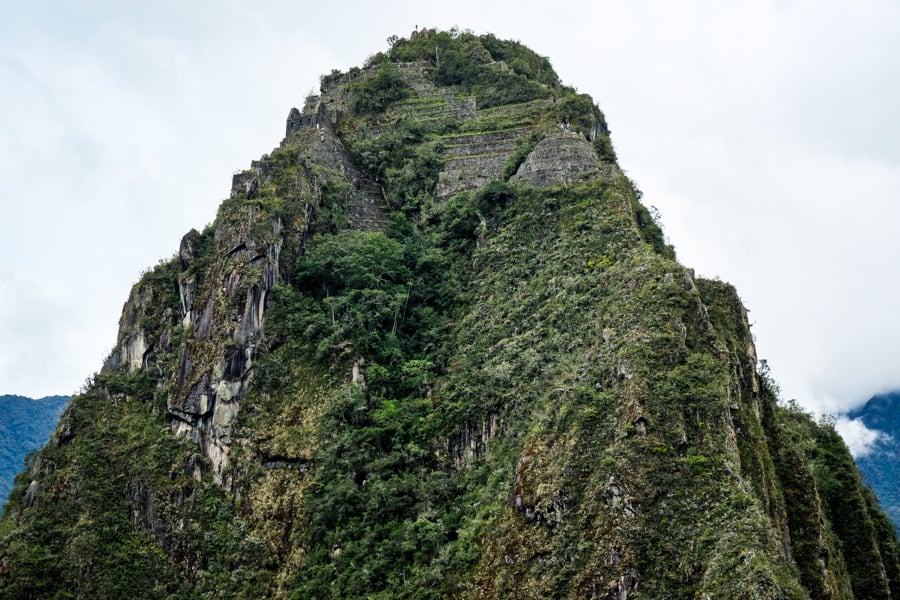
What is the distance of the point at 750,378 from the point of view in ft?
133

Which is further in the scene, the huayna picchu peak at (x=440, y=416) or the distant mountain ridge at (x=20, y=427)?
the distant mountain ridge at (x=20, y=427)

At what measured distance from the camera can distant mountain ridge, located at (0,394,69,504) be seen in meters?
68.6

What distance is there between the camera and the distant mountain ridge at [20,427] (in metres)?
68.6

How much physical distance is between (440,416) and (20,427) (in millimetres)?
43058

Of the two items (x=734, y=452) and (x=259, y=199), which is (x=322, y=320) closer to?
(x=259, y=199)

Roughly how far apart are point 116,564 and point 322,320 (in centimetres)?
1438

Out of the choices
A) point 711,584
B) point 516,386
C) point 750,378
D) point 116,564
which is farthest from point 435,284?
point 711,584

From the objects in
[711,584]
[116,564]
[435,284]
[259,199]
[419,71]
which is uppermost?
[419,71]

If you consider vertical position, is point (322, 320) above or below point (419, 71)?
below

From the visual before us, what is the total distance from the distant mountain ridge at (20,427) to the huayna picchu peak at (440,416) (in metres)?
22.9

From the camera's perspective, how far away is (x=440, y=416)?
4203 centimetres

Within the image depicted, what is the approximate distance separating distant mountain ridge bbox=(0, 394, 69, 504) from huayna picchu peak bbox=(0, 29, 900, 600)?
2286cm

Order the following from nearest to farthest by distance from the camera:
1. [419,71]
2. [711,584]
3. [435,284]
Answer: [711,584], [435,284], [419,71]

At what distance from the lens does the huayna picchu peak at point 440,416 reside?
34.1 metres
